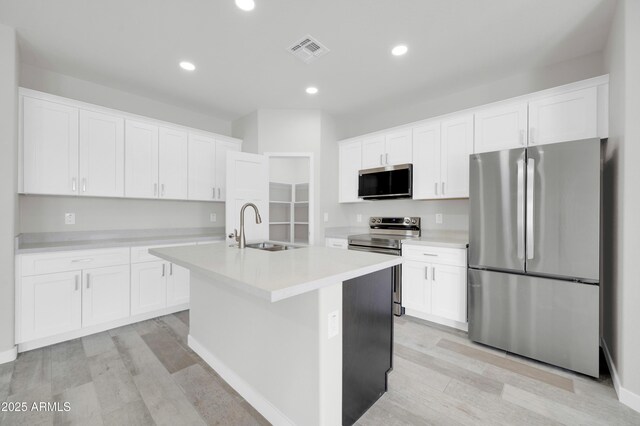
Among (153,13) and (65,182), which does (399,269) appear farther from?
(65,182)

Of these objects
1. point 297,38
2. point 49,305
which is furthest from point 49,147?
point 297,38

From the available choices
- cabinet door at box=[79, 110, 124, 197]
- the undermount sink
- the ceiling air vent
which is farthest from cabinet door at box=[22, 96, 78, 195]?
the ceiling air vent

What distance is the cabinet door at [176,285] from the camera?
3.21m

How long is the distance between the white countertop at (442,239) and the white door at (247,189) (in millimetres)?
1948

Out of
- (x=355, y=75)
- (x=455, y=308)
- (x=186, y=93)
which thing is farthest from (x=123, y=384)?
(x=355, y=75)

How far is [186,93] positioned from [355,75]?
212 centimetres

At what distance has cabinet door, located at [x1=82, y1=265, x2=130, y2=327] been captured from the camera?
2.66m

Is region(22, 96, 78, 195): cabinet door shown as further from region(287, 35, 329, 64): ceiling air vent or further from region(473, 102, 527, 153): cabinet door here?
region(473, 102, 527, 153): cabinet door

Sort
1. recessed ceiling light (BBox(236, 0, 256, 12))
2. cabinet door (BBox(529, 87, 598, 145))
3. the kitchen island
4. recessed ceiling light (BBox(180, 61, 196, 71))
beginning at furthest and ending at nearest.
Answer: recessed ceiling light (BBox(180, 61, 196, 71)) < cabinet door (BBox(529, 87, 598, 145)) < recessed ceiling light (BBox(236, 0, 256, 12)) < the kitchen island

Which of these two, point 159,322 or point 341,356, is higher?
point 341,356

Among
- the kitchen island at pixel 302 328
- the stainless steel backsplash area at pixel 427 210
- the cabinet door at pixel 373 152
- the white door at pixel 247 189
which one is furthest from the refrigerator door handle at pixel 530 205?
the white door at pixel 247 189

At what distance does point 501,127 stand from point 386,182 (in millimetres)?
1359

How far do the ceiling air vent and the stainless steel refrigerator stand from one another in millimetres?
1757

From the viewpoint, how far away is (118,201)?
334 cm
